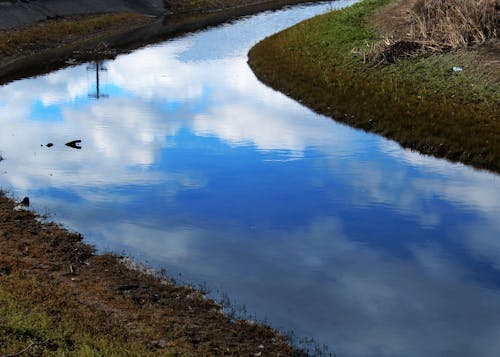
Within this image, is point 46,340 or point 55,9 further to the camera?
point 55,9

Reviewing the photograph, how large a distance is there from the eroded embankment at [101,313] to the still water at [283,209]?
3.48ft

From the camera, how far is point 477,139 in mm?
31891

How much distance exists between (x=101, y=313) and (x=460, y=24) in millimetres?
38475

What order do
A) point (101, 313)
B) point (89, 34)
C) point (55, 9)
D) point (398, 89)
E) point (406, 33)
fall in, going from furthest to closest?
point (55, 9)
point (89, 34)
point (406, 33)
point (398, 89)
point (101, 313)

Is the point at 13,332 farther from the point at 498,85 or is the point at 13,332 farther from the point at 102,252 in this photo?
the point at 498,85

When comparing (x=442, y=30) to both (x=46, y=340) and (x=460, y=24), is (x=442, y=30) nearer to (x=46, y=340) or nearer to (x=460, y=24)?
(x=460, y=24)

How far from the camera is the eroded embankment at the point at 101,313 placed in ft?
46.3

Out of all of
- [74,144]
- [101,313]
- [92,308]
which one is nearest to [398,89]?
[74,144]

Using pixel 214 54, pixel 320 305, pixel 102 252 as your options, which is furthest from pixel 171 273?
pixel 214 54

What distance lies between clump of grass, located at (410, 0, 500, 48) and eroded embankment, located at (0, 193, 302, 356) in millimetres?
33847

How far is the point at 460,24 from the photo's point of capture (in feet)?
153

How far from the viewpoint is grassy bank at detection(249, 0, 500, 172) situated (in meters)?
32.7

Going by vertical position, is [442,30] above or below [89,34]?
above

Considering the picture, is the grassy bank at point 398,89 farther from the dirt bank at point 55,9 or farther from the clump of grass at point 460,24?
the dirt bank at point 55,9
